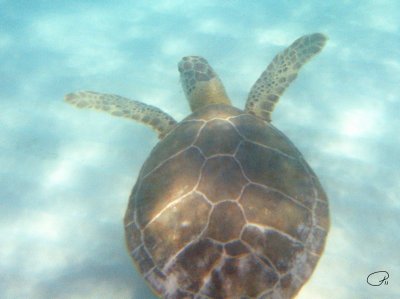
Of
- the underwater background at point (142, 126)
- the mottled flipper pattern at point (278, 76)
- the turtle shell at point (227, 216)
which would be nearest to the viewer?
the turtle shell at point (227, 216)

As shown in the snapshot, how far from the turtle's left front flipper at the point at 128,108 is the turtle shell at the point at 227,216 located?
3.24 feet

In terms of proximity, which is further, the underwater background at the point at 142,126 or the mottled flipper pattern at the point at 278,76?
the mottled flipper pattern at the point at 278,76

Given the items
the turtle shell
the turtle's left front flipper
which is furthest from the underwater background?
the turtle shell

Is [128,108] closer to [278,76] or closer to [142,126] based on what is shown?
[142,126]

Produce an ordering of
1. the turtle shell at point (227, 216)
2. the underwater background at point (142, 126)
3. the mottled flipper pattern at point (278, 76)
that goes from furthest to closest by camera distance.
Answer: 1. the mottled flipper pattern at point (278, 76)
2. the underwater background at point (142, 126)
3. the turtle shell at point (227, 216)

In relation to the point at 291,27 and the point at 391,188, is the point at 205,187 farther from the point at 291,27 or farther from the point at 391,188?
the point at 291,27

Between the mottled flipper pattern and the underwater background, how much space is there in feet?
1.45

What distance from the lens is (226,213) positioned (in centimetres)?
224

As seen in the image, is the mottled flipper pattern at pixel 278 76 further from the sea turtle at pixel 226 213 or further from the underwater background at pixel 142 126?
the sea turtle at pixel 226 213

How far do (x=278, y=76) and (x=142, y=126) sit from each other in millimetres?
1770

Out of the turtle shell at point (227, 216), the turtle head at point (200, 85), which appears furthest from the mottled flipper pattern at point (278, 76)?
the turtle shell at point (227, 216)

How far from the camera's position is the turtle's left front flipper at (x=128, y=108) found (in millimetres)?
3832

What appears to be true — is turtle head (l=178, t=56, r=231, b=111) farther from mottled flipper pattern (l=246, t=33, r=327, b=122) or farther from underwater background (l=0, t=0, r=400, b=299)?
underwater background (l=0, t=0, r=400, b=299)

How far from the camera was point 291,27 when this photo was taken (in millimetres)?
5914
